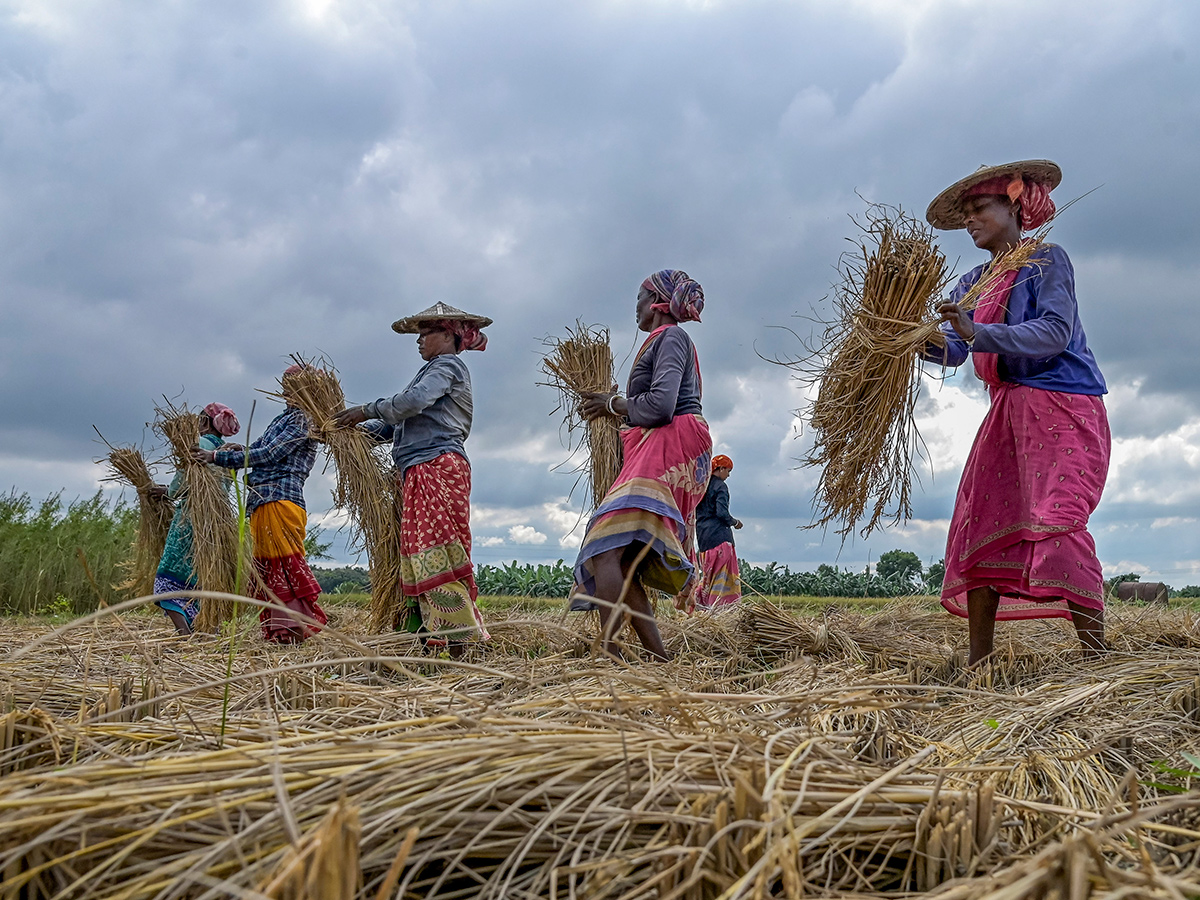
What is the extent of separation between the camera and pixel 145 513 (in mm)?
7422

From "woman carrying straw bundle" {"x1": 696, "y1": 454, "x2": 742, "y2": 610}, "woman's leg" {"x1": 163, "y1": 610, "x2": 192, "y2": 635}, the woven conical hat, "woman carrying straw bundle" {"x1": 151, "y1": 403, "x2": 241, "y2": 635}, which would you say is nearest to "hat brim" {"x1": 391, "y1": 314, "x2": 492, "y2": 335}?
the woven conical hat

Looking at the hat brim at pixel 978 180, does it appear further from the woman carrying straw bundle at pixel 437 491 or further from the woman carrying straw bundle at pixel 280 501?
the woman carrying straw bundle at pixel 280 501

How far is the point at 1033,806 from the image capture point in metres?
1.47

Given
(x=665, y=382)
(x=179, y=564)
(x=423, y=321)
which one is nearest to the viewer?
(x=665, y=382)

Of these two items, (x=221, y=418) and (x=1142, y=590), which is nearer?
(x=221, y=418)

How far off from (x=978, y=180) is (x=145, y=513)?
6809 millimetres

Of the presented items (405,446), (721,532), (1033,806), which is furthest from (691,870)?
(721,532)

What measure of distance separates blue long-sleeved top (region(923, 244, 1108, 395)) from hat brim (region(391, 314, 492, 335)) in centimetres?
287

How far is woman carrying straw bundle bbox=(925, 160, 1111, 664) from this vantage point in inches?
130

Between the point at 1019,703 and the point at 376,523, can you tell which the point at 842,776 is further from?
the point at 376,523

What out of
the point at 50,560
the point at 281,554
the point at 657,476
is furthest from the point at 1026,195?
the point at 50,560

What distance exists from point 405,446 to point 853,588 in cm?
1128

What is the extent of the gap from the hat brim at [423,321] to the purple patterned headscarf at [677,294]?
4.41 ft

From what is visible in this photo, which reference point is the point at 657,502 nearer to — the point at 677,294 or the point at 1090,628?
the point at 677,294
